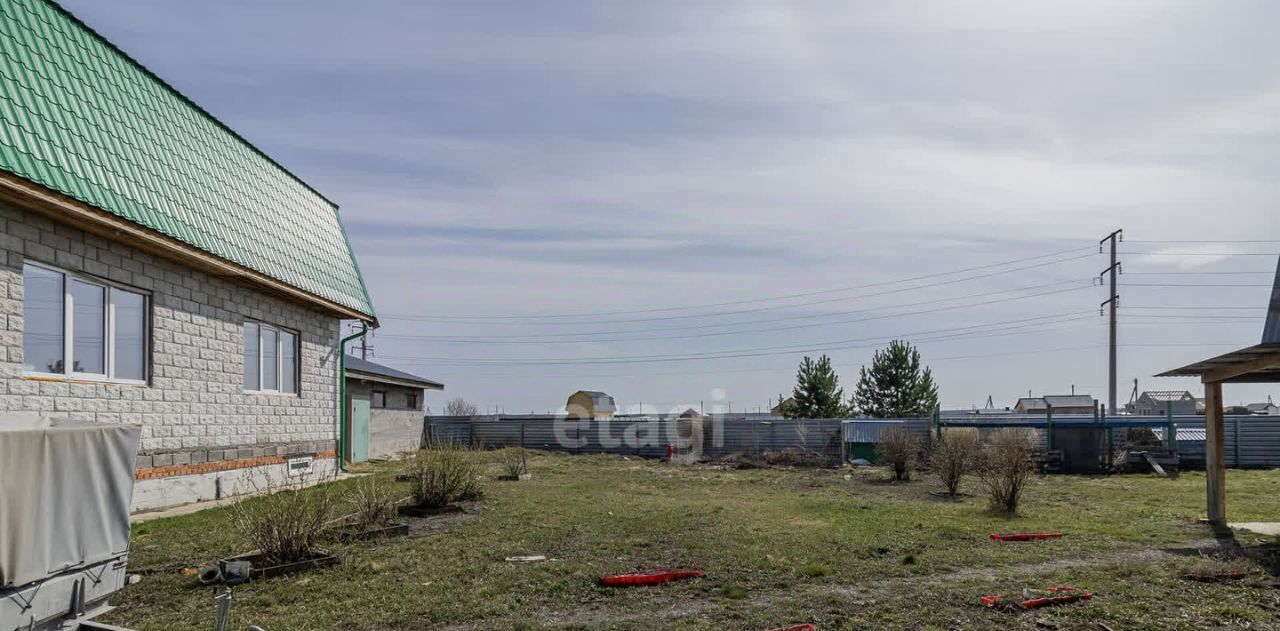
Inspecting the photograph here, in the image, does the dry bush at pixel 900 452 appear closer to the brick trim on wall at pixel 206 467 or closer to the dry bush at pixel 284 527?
the brick trim on wall at pixel 206 467

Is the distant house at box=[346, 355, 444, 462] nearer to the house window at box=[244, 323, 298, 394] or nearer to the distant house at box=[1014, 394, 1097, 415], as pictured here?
the house window at box=[244, 323, 298, 394]

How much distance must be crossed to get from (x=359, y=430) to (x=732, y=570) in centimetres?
1793

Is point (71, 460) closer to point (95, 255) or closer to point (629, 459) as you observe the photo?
point (95, 255)

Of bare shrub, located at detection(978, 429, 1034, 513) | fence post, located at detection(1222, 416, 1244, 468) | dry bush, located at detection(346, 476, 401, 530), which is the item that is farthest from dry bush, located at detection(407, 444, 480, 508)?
fence post, located at detection(1222, 416, 1244, 468)

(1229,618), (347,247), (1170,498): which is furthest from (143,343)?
(1170,498)

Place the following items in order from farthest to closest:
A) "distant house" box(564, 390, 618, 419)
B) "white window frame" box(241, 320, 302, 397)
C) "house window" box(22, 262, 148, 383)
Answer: "distant house" box(564, 390, 618, 419), "white window frame" box(241, 320, 302, 397), "house window" box(22, 262, 148, 383)

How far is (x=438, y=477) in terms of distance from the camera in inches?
511

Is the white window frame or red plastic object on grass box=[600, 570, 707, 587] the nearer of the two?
red plastic object on grass box=[600, 570, 707, 587]

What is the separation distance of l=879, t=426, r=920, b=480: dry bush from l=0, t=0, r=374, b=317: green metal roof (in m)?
13.3

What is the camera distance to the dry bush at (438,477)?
1297 centimetres

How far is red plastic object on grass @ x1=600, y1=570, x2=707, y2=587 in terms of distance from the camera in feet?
26.3

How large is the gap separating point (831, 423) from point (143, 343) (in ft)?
68.9

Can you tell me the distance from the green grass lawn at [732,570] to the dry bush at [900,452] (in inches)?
220

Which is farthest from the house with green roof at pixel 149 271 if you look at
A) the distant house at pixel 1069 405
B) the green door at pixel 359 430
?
the distant house at pixel 1069 405
